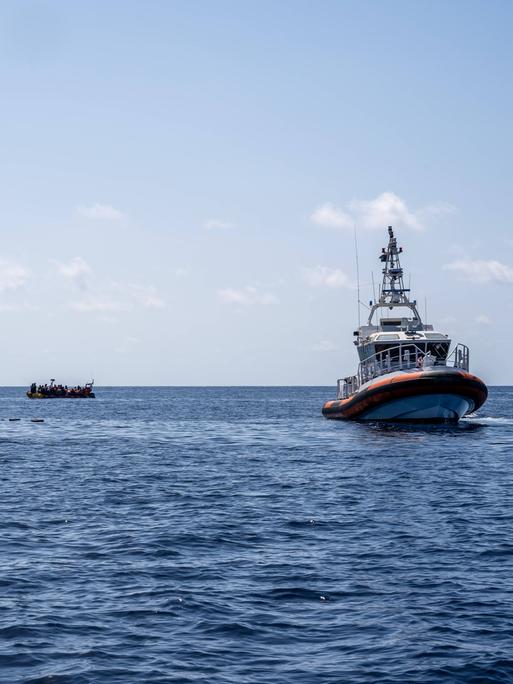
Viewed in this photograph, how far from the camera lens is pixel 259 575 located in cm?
1503

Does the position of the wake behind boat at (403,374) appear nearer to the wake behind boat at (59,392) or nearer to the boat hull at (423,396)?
the boat hull at (423,396)

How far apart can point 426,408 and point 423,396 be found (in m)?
1.32

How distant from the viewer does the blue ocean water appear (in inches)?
423

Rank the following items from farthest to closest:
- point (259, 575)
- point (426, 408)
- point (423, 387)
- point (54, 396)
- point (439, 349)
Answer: point (54, 396) → point (439, 349) → point (426, 408) → point (423, 387) → point (259, 575)

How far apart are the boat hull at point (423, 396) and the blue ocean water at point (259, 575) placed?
527 inches

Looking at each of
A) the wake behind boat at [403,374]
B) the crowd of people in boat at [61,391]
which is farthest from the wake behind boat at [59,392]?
the wake behind boat at [403,374]

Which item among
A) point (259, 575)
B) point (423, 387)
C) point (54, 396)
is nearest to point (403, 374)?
point (423, 387)

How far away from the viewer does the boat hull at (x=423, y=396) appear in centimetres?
4522

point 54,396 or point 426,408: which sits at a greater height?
point 426,408

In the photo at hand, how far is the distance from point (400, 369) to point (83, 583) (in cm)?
3587

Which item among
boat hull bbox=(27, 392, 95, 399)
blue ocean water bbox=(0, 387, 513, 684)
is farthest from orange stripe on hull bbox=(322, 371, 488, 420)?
boat hull bbox=(27, 392, 95, 399)

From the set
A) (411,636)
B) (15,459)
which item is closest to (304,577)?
(411,636)

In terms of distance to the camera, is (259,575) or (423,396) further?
(423,396)

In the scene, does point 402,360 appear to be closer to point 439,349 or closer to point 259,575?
point 439,349
